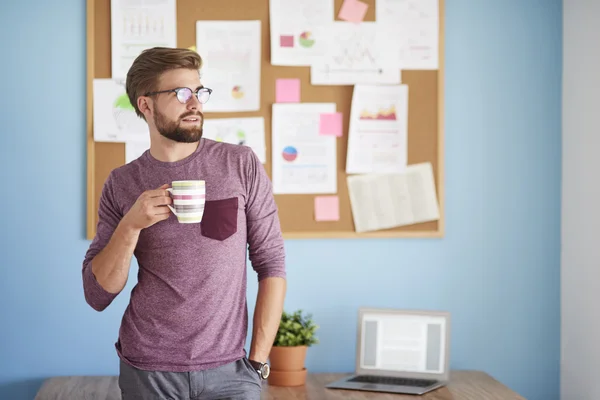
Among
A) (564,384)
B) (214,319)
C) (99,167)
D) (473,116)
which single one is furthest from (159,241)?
(564,384)

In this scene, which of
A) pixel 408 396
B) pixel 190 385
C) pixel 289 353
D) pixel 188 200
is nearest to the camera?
pixel 188 200

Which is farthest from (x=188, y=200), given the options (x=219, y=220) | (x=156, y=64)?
(x=156, y=64)

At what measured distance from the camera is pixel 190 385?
69.1 inches

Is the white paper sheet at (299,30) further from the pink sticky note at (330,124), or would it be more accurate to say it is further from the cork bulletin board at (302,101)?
the pink sticky note at (330,124)

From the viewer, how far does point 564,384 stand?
2863mm

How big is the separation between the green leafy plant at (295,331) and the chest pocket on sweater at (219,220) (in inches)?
34.4

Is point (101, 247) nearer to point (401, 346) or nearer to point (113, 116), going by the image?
point (113, 116)

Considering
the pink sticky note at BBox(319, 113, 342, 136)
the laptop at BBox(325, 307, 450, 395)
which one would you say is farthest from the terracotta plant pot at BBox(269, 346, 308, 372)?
the pink sticky note at BBox(319, 113, 342, 136)

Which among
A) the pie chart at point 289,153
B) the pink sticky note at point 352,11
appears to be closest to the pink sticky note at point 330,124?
the pie chart at point 289,153

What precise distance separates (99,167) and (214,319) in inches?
44.9

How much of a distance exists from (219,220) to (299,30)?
118cm

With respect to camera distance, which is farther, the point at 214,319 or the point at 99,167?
the point at 99,167

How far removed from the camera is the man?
69.5 inches

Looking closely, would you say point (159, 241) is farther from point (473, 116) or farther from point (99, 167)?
point (473, 116)
